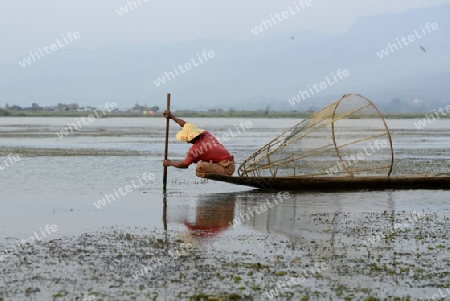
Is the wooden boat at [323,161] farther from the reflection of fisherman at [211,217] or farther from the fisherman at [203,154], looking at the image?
the reflection of fisherman at [211,217]

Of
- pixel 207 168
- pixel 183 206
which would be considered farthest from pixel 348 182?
pixel 183 206

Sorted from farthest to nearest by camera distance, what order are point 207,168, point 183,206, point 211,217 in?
point 207,168 < point 183,206 < point 211,217

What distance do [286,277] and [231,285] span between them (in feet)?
2.34

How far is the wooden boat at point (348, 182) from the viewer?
1625 centimetres

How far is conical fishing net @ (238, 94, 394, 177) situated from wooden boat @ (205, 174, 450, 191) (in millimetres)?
352

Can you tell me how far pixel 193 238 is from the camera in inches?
415

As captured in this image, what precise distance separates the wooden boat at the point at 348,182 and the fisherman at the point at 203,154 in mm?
598

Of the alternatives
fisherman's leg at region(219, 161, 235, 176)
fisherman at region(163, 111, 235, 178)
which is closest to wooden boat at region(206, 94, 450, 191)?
fisherman's leg at region(219, 161, 235, 176)

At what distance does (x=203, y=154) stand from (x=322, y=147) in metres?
3.05

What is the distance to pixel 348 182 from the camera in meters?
16.4

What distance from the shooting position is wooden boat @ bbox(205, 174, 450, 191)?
640 inches

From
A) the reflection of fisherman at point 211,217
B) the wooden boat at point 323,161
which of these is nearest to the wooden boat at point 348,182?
the wooden boat at point 323,161

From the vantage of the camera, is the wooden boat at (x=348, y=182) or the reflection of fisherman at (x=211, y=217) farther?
the wooden boat at (x=348, y=182)

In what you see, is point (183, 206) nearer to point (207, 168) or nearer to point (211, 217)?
point (211, 217)
